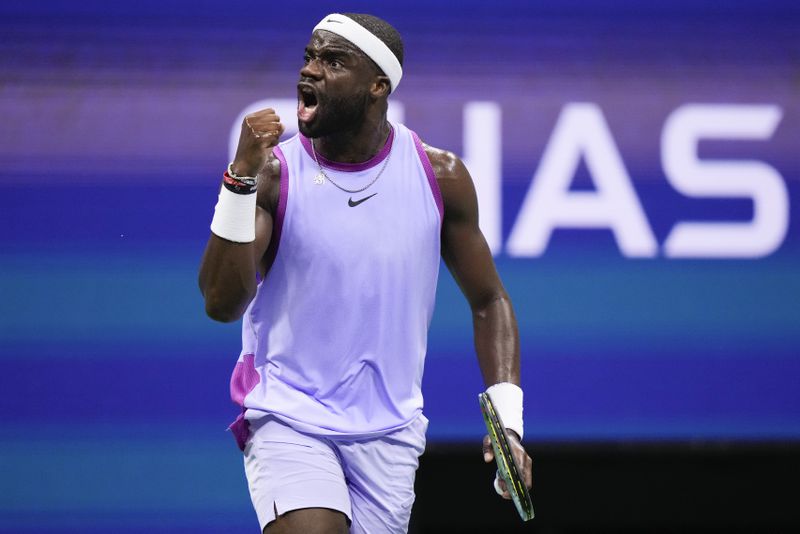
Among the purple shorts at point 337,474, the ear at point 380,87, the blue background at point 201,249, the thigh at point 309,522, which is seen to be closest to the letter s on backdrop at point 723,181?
the blue background at point 201,249

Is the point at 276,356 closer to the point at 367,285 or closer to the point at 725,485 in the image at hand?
the point at 367,285

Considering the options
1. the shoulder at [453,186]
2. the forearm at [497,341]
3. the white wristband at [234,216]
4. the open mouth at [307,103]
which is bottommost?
the forearm at [497,341]

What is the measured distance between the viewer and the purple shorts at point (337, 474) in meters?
3.15

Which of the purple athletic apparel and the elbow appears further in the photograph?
the elbow

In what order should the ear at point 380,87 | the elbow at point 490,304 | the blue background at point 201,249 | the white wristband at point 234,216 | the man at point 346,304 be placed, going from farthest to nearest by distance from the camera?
the blue background at point 201,249 < the elbow at point 490,304 < the ear at point 380,87 < the man at point 346,304 < the white wristband at point 234,216

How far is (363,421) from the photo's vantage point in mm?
3320

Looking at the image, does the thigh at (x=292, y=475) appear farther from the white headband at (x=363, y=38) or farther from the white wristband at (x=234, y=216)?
the white headband at (x=363, y=38)

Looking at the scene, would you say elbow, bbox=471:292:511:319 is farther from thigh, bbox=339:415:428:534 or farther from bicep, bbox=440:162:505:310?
thigh, bbox=339:415:428:534

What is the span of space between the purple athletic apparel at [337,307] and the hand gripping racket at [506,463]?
0.27 metres

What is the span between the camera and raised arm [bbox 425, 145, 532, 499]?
3518mm

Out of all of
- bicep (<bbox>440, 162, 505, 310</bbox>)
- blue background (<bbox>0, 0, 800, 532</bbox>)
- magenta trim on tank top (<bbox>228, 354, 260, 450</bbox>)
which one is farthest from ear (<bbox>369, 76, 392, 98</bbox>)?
blue background (<bbox>0, 0, 800, 532</bbox>)

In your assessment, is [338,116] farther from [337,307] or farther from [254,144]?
[337,307]

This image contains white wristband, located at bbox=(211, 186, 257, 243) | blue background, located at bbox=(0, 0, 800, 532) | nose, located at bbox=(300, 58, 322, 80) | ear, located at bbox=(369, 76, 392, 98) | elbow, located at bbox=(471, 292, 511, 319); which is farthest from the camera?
blue background, located at bbox=(0, 0, 800, 532)

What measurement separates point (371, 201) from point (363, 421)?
59 centimetres
